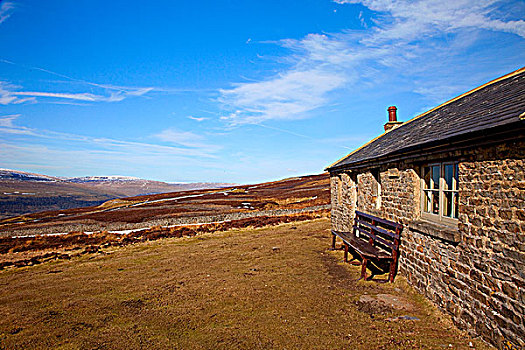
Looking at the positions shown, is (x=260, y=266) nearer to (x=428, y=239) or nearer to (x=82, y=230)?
(x=428, y=239)

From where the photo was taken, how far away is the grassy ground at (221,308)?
5.93 m

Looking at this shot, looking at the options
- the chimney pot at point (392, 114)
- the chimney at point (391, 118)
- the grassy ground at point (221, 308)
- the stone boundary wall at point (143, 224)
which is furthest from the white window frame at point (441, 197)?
the stone boundary wall at point (143, 224)

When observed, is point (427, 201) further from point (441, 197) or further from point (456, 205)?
point (456, 205)

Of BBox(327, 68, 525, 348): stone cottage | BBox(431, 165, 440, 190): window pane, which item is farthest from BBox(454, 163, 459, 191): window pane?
BBox(431, 165, 440, 190): window pane

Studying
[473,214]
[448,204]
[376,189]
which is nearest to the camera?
[473,214]

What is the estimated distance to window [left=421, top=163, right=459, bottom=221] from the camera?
6.51m

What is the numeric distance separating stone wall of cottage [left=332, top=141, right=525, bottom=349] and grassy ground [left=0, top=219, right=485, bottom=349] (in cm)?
50

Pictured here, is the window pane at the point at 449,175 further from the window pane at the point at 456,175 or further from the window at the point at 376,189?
the window at the point at 376,189

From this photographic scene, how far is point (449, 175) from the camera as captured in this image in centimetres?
668

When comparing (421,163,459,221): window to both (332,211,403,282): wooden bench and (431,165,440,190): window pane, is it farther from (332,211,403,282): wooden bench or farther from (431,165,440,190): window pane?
(332,211,403,282): wooden bench

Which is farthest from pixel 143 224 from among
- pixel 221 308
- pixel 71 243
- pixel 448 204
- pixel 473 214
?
pixel 473 214

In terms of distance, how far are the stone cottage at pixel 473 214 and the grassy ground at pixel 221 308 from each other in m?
0.66

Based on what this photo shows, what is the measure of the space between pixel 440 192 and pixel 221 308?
20.3 feet

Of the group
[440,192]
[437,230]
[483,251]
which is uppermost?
[440,192]
